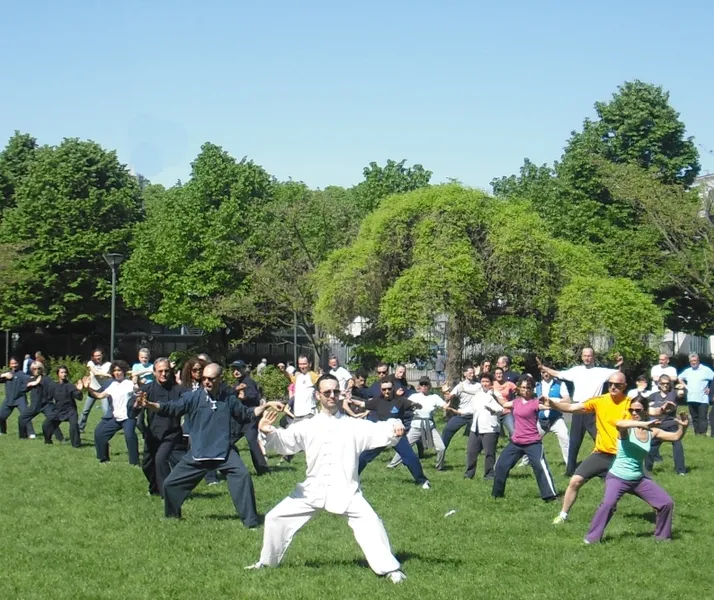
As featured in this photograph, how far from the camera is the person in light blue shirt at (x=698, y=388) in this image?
76.5 ft

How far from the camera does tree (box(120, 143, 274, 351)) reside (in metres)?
51.5

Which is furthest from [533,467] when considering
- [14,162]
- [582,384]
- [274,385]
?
[14,162]

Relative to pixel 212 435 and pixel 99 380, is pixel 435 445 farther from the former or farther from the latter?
pixel 99 380

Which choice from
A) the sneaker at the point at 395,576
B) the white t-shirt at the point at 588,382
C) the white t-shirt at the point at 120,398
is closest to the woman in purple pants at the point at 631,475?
the sneaker at the point at 395,576

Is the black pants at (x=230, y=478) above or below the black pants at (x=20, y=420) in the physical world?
above

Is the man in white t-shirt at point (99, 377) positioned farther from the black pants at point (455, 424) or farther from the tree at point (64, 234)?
the tree at point (64, 234)

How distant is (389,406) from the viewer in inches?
659

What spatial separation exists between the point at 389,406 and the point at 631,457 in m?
6.10

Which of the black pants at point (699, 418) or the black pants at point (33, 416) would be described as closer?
the black pants at point (33, 416)

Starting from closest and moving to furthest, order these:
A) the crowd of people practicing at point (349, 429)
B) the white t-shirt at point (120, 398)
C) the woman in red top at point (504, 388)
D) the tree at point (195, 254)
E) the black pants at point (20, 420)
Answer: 1. the crowd of people practicing at point (349, 429)
2. the woman in red top at point (504, 388)
3. the white t-shirt at point (120, 398)
4. the black pants at point (20, 420)
5. the tree at point (195, 254)

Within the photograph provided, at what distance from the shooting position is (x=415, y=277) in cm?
3094

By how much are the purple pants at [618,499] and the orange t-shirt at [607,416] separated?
65cm

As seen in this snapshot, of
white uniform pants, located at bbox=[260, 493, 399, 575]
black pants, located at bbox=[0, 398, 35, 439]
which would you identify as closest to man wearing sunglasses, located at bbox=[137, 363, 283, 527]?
white uniform pants, located at bbox=[260, 493, 399, 575]

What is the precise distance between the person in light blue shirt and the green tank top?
488 inches
